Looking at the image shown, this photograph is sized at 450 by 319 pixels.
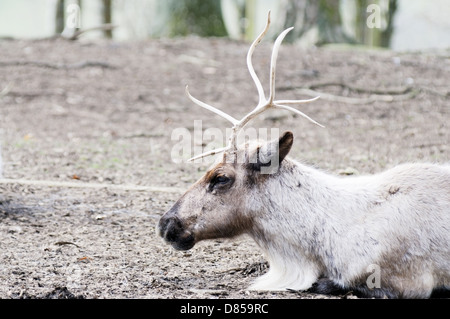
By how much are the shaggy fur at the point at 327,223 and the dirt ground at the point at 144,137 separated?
216 mm

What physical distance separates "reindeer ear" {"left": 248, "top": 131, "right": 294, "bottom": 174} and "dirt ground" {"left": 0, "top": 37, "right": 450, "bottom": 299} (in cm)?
51

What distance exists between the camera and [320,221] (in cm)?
450

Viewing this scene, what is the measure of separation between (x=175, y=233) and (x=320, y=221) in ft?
3.02

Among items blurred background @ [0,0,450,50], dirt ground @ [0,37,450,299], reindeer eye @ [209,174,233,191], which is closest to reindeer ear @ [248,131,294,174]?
reindeer eye @ [209,174,233,191]

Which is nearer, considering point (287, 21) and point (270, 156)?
point (270, 156)

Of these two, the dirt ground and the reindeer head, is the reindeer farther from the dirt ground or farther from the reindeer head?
the dirt ground

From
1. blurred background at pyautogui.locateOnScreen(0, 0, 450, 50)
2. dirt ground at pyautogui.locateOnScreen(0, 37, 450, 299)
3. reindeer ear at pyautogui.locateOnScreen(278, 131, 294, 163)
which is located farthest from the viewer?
blurred background at pyautogui.locateOnScreen(0, 0, 450, 50)

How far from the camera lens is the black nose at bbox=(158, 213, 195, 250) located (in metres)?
4.57

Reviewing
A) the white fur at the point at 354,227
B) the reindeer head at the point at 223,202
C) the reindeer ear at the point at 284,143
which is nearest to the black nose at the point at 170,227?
the reindeer head at the point at 223,202

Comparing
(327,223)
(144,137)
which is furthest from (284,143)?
(144,137)

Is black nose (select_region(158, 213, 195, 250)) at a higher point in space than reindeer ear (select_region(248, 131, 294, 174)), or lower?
lower

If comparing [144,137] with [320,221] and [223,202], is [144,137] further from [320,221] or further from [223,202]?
[320,221]
